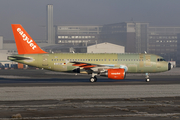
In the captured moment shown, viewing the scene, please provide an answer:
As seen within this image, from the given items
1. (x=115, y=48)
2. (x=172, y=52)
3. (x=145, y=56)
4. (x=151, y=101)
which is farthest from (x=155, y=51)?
(x=151, y=101)

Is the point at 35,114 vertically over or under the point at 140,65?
under

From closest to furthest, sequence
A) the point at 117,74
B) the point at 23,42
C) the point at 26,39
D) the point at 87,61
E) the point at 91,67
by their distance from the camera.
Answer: the point at 117,74, the point at 91,67, the point at 87,61, the point at 23,42, the point at 26,39

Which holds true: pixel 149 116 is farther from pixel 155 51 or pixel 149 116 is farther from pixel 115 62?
pixel 155 51

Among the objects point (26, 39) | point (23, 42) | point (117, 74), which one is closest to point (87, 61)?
point (117, 74)

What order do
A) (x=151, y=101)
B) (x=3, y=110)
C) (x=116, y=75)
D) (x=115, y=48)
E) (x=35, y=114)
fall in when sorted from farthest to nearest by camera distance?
1. (x=115, y=48)
2. (x=116, y=75)
3. (x=151, y=101)
4. (x=3, y=110)
5. (x=35, y=114)

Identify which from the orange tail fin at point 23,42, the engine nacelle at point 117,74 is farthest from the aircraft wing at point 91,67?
the orange tail fin at point 23,42

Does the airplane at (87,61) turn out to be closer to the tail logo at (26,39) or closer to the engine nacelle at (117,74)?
the tail logo at (26,39)

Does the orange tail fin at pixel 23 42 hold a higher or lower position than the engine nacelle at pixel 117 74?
higher

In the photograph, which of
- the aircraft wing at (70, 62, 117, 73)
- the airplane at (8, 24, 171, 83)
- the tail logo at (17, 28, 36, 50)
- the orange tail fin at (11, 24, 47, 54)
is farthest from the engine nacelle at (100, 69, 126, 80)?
the tail logo at (17, 28, 36, 50)

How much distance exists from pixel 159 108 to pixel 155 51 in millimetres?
181312

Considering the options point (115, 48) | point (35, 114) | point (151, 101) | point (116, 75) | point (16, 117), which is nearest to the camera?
point (16, 117)

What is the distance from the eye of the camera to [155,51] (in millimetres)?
195250

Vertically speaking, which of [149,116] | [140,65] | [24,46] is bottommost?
[149,116]

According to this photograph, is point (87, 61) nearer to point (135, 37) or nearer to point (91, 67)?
point (91, 67)
